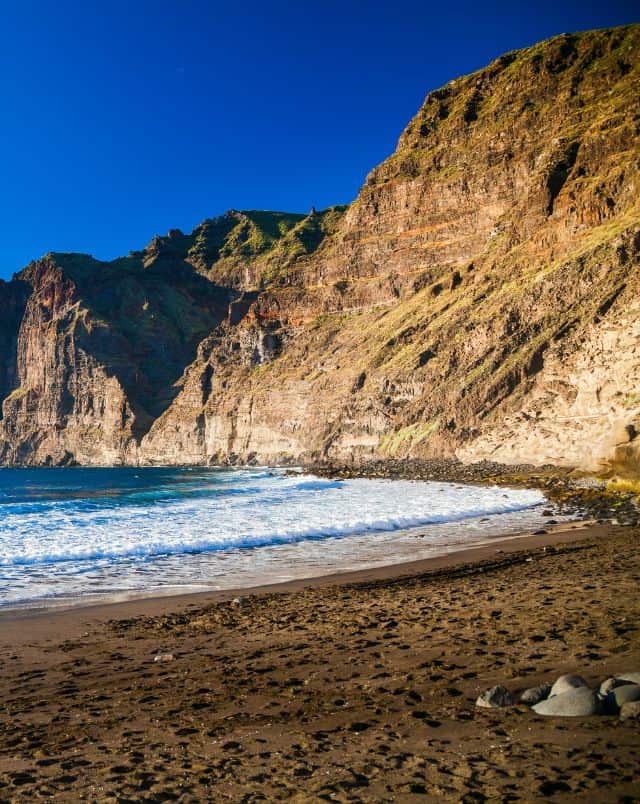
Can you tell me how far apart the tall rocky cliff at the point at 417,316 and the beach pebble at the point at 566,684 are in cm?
2714

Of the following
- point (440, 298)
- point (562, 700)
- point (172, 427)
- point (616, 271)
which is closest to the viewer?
point (562, 700)

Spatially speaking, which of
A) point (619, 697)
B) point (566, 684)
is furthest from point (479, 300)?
point (619, 697)

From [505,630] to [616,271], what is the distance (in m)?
59.2

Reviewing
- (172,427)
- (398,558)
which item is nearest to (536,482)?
(398,558)

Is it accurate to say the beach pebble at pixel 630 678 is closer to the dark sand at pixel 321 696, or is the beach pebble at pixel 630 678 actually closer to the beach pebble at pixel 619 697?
the beach pebble at pixel 619 697

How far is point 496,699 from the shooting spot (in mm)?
5051

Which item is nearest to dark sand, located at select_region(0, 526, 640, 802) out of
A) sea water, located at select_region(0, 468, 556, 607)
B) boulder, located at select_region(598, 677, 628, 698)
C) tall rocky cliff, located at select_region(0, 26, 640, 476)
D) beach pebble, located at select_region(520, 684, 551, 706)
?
beach pebble, located at select_region(520, 684, 551, 706)

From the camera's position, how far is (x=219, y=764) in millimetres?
4340

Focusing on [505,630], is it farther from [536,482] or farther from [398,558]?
[536,482]

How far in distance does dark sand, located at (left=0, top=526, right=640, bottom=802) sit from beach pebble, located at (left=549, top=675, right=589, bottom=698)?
1.14 ft

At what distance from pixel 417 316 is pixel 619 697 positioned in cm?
9030

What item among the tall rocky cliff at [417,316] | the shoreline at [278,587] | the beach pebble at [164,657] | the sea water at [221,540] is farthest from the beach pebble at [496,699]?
the tall rocky cliff at [417,316]

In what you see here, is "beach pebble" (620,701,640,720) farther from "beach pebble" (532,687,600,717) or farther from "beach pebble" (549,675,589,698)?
"beach pebble" (549,675,589,698)

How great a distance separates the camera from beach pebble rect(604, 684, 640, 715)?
4.60 m
